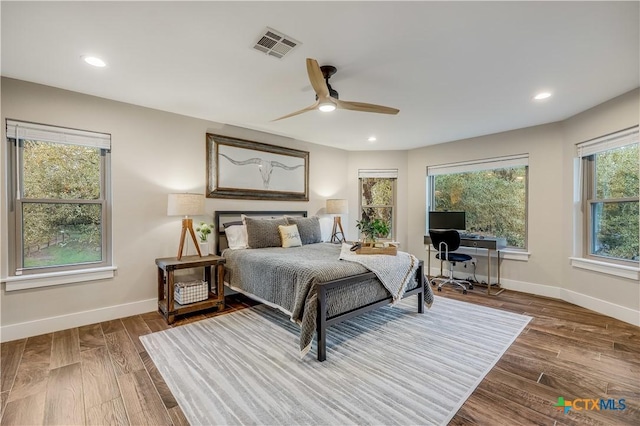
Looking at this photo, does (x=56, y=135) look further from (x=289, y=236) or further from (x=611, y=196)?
(x=611, y=196)

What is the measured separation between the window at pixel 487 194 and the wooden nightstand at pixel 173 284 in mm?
4075

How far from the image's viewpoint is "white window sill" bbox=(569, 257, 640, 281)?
307cm

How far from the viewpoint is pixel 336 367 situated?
7.25ft

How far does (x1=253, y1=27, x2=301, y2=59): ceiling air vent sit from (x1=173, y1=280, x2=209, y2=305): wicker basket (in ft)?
8.79

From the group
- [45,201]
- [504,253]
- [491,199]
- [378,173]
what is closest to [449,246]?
[504,253]

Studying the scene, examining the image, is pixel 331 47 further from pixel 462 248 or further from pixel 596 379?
pixel 462 248

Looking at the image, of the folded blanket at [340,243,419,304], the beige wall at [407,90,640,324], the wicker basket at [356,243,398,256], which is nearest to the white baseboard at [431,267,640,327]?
the beige wall at [407,90,640,324]

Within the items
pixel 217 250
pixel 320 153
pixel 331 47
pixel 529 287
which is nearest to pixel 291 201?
pixel 320 153

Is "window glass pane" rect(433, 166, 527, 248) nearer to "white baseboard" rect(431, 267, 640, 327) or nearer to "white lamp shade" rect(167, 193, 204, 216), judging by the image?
"white baseboard" rect(431, 267, 640, 327)

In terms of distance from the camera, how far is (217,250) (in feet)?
13.0

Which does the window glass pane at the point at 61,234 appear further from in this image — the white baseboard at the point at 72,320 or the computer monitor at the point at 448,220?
the computer monitor at the point at 448,220

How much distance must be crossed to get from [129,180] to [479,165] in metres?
5.23

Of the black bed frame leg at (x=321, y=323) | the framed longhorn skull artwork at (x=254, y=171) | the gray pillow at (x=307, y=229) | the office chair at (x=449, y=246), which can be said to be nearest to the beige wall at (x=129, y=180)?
the framed longhorn skull artwork at (x=254, y=171)

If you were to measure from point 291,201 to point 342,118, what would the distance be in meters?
1.73
